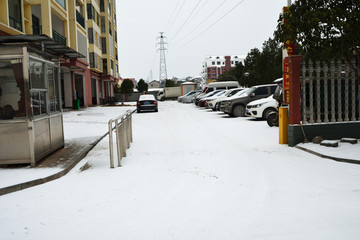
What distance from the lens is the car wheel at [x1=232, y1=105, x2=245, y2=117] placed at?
1900 centimetres

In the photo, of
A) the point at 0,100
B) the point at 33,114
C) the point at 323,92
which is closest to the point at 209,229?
the point at 33,114

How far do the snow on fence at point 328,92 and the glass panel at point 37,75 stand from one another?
666 centimetres

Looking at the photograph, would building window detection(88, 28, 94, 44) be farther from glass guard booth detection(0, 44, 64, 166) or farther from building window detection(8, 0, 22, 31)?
glass guard booth detection(0, 44, 64, 166)

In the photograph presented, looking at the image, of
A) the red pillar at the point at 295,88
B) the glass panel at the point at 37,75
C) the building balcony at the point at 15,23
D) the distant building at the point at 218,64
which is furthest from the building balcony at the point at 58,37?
the distant building at the point at 218,64

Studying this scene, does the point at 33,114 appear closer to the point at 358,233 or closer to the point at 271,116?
the point at 358,233

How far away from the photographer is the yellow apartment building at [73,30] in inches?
758

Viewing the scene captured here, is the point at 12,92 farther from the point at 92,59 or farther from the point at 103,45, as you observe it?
the point at 103,45

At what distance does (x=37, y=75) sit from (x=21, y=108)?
41.7 inches

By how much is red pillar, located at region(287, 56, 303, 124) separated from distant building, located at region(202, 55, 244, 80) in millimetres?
142803

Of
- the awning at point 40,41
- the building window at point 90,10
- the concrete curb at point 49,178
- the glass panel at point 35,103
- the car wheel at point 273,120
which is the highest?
the building window at point 90,10

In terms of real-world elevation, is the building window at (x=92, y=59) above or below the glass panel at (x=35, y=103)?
above

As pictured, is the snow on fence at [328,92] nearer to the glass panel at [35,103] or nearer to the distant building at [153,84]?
the glass panel at [35,103]

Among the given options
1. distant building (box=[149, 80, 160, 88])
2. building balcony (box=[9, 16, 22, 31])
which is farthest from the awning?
distant building (box=[149, 80, 160, 88])

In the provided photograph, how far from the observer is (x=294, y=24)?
8305 mm
